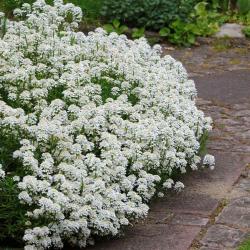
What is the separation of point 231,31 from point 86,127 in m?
5.04

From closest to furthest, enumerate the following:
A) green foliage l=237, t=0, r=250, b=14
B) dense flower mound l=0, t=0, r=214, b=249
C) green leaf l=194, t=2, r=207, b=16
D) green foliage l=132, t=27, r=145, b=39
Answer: dense flower mound l=0, t=0, r=214, b=249
green foliage l=132, t=27, r=145, b=39
green leaf l=194, t=2, r=207, b=16
green foliage l=237, t=0, r=250, b=14

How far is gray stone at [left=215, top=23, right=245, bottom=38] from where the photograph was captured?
9734 mm

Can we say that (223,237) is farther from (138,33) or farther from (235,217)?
(138,33)

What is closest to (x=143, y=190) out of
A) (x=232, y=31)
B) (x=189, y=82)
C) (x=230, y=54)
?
(x=189, y=82)

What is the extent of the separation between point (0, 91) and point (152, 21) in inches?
166

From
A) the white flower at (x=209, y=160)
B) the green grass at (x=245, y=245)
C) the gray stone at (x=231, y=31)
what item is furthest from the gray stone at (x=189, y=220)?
the gray stone at (x=231, y=31)

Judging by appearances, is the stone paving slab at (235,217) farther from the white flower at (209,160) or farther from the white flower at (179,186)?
the white flower at (209,160)

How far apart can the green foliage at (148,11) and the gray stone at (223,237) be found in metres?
→ 4.91

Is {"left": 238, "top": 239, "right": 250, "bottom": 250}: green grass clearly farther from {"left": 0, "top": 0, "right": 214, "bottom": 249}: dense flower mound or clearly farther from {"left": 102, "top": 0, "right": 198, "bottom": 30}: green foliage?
{"left": 102, "top": 0, "right": 198, "bottom": 30}: green foliage

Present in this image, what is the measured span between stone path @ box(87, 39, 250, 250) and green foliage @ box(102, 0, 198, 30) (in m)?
2.04

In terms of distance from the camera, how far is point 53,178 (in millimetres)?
4656

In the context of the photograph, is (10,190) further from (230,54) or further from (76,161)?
(230,54)

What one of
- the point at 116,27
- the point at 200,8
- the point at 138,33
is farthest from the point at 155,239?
the point at 200,8

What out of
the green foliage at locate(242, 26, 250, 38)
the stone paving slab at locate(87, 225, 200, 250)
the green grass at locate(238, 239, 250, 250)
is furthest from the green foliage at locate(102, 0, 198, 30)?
the green grass at locate(238, 239, 250, 250)
